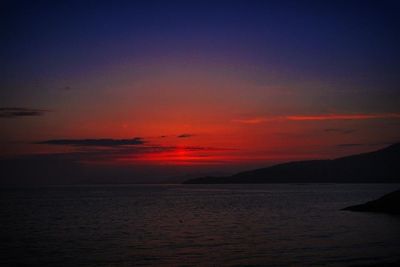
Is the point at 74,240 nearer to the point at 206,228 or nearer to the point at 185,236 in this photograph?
the point at 185,236

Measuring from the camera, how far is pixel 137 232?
5100 cm

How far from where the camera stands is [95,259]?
33.7 meters

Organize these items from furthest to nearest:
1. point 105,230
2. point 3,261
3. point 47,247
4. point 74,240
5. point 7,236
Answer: point 105,230, point 7,236, point 74,240, point 47,247, point 3,261

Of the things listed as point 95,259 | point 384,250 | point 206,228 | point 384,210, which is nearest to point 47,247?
point 95,259

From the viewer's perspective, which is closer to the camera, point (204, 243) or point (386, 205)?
point (204, 243)

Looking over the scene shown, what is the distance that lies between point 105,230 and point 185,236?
12.3 metres

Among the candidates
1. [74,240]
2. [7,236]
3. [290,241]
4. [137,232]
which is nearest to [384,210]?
[290,241]

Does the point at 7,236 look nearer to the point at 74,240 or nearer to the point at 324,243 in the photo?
the point at 74,240

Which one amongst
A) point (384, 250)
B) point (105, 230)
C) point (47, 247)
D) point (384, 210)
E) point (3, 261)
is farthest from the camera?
point (384, 210)

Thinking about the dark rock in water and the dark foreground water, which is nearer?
the dark foreground water

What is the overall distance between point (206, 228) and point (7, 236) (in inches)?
880

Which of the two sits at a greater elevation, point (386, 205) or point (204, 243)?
point (386, 205)

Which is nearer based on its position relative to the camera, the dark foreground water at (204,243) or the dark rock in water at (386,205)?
the dark foreground water at (204,243)

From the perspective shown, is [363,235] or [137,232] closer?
[363,235]
